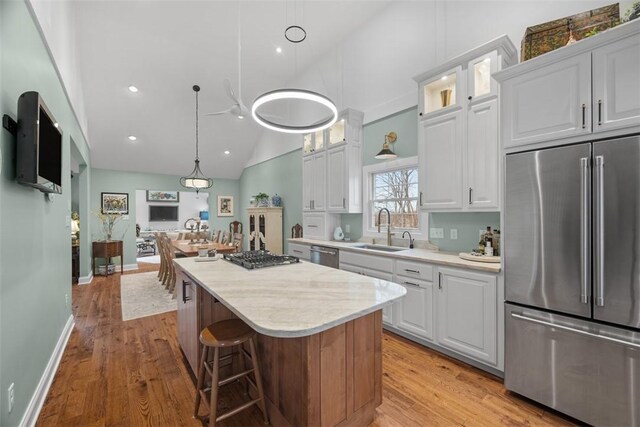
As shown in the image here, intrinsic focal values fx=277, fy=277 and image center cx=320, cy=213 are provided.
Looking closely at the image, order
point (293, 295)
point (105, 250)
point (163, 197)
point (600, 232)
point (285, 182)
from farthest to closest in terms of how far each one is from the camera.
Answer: point (163, 197) → point (285, 182) → point (105, 250) → point (600, 232) → point (293, 295)

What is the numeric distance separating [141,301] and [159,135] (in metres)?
3.98

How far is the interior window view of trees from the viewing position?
3623 millimetres

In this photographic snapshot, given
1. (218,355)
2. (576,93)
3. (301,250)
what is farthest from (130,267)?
(576,93)

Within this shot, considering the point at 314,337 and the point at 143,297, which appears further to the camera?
the point at 143,297

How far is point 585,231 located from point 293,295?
6.02 feet

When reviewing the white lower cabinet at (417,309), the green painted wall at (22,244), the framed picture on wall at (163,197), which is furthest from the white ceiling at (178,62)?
the framed picture on wall at (163,197)

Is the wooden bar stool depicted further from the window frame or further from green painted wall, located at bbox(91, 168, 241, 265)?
green painted wall, located at bbox(91, 168, 241, 265)

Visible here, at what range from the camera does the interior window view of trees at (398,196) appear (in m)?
3.62

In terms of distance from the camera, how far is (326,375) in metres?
1.46

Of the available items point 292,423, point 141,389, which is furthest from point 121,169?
point 292,423

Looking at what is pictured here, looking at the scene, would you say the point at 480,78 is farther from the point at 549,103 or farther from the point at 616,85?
the point at 616,85

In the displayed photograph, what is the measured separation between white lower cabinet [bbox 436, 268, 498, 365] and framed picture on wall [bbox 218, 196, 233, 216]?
7.32 metres

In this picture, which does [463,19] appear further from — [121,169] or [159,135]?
[121,169]

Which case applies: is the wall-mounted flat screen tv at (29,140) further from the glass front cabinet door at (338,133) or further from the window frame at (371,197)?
the window frame at (371,197)
